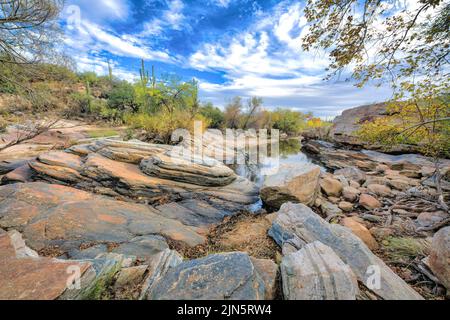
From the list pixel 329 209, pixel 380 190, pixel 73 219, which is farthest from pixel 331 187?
pixel 73 219

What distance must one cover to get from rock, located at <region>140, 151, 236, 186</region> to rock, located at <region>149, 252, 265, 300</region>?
388 cm

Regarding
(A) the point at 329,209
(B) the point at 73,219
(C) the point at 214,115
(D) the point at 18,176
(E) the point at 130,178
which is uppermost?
(C) the point at 214,115

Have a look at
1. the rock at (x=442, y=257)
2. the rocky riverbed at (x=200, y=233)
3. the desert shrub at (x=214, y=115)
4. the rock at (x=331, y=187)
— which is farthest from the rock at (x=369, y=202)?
the desert shrub at (x=214, y=115)

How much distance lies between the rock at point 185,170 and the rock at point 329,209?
118 inches

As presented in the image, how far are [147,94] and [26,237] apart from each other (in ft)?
49.0

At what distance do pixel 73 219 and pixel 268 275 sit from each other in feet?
11.5

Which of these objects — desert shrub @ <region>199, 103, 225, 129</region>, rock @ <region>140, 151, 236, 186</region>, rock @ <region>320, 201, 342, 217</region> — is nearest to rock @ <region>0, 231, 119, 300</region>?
rock @ <region>140, 151, 236, 186</region>

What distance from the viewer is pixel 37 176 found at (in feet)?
16.0

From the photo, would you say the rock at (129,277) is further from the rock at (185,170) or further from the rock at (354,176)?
the rock at (354,176)

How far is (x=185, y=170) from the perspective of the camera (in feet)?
18.8

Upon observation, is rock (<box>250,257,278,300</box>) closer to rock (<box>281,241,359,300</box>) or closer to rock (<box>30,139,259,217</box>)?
rock (<box>281,241,359,300</box>)

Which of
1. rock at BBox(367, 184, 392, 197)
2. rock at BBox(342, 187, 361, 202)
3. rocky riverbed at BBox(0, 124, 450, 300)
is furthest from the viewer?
rock at BBox(367, 184, 392, 197)

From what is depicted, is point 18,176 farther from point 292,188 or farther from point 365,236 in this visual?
point 365,236

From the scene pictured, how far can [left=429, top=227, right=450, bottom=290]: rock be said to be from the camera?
2068 millimetres
